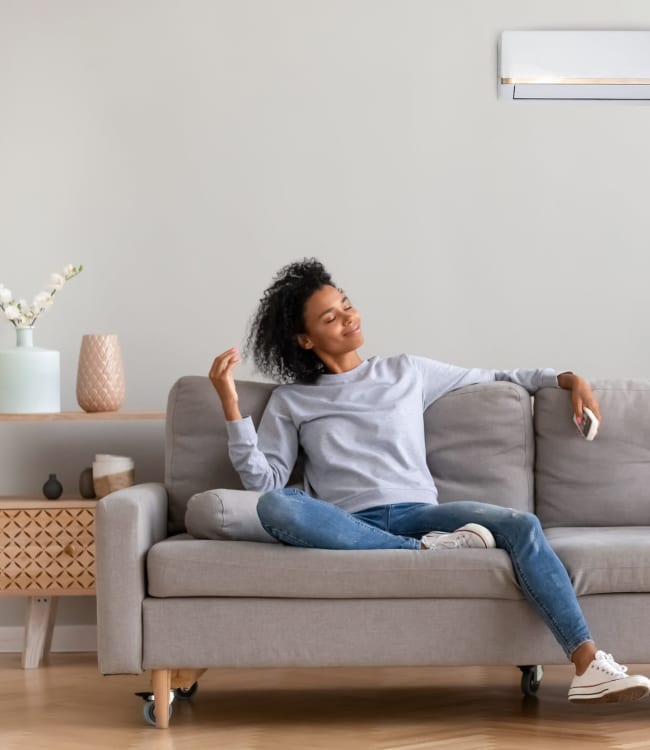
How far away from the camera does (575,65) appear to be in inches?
129

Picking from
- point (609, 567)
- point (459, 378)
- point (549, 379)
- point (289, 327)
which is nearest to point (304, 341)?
point (289, 327)

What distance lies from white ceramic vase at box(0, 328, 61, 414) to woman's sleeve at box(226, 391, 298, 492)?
85cm

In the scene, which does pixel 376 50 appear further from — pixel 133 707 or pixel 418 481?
pixel 133 707

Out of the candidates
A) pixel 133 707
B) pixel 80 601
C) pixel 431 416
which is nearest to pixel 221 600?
pixel 133 707

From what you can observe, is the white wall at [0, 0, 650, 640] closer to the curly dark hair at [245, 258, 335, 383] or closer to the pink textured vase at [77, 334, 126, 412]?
the pink textured vase at [77, 334, 126, 412]

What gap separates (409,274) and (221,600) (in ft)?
5.35

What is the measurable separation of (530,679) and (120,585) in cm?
112

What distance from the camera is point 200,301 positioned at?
4.00m

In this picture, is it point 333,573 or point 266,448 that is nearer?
point 333,573

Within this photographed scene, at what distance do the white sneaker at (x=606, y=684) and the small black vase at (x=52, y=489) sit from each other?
1.85 m

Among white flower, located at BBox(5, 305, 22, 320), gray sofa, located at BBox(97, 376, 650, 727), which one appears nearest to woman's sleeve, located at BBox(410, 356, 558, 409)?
gray sofa, located at BBox(97, 376, 650, 727)

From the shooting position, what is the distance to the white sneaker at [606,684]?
245 centimetres

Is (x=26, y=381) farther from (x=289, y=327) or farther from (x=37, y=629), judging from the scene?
(x=289, y=327)

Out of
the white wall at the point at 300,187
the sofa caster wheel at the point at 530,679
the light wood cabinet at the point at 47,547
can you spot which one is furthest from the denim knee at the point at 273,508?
the white wall at the point at 300,187
